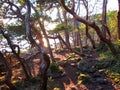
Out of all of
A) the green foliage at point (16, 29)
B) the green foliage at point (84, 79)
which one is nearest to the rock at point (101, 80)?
the green foliage at point (84, 79)

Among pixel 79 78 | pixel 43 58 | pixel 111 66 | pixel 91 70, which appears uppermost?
pixel 43 58

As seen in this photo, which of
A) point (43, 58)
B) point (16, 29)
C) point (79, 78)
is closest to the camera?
point (43, 58)

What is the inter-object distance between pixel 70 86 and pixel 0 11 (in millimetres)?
7506

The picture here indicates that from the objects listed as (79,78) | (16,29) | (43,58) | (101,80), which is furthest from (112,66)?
(16,29)

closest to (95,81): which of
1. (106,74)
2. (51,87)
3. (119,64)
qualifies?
(106,74)

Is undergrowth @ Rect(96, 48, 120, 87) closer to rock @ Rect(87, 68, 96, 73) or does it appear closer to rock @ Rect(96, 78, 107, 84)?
rock @ Rect(87, 68, 96, 73)

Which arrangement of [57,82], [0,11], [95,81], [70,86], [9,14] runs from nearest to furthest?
[95,81]
[70,86]
[57,82]
[0,11]
[9,14]

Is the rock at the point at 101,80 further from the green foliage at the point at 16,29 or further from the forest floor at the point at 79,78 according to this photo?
the green foliage at the point at 16,29

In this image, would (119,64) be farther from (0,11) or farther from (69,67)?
(0,11)

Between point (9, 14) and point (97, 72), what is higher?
point (9, 14)

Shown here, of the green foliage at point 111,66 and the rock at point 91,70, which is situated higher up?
the green foliage at point 111,66

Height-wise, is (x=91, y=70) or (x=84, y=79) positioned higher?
(x=91, y=70)

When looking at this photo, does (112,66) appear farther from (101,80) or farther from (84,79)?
(84,79)

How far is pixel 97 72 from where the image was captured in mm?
14539
